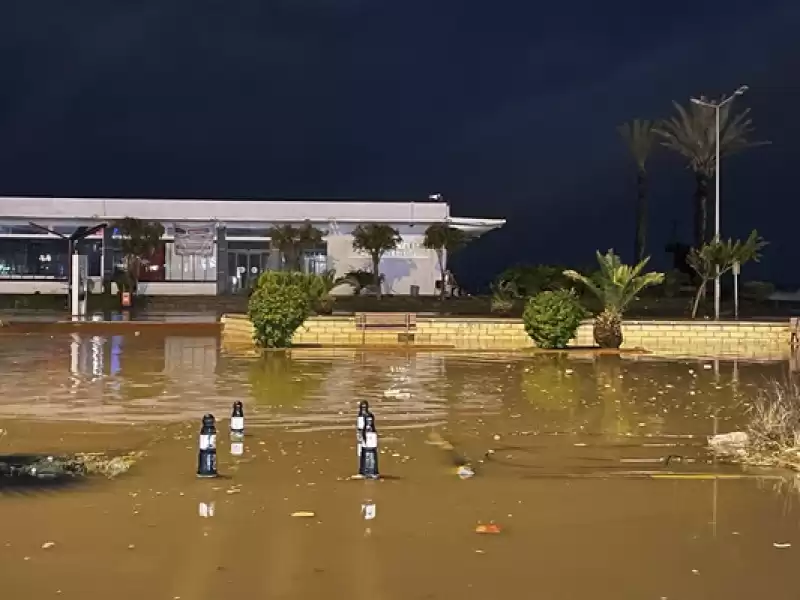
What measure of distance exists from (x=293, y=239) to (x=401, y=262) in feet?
20.8

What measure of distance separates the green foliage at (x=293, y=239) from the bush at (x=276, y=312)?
22.0 m

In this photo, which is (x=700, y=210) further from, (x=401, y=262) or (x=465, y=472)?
(x=465, y=472)

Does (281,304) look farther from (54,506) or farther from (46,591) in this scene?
(46,591)

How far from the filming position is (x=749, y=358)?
78.1 feet

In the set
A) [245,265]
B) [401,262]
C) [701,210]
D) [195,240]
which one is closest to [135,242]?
[195,240]

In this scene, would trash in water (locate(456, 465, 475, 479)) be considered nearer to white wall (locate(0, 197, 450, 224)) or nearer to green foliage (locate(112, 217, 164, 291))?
green foliage (locate(112, 217, 164, 291))

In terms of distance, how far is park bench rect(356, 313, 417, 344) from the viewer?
2733 centimetres

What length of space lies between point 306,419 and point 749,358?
14056 millimetres

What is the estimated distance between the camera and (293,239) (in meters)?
47.1

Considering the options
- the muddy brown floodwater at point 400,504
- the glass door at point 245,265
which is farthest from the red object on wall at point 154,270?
the muddy brown floodwater at point 400,504

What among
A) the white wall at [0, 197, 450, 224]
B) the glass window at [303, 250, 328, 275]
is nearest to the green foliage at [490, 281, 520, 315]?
the white wall at [0, 197, 450, 224]

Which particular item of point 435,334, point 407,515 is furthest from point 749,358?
point 407,515

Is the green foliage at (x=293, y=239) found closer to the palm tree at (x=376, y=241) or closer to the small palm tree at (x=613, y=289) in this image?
the palm tree at (x=376, y=241)

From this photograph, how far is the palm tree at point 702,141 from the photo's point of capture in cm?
4816
